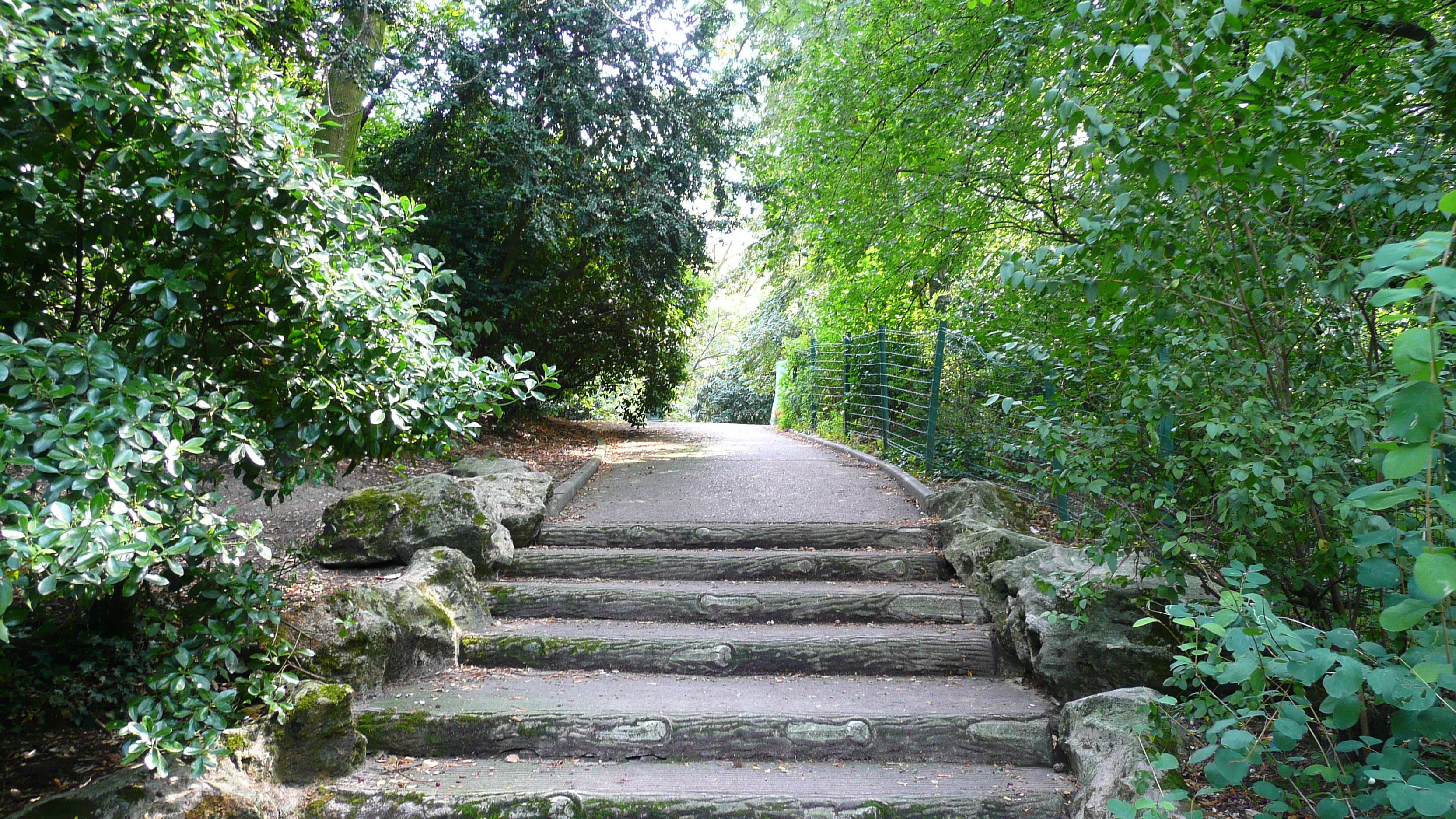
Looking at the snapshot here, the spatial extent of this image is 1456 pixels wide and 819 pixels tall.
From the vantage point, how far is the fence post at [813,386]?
1472 cm

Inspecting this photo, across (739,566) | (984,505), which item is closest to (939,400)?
(984,505)

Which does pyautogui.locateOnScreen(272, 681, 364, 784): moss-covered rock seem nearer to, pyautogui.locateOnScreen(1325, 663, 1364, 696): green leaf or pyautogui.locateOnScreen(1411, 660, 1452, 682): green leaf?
pyautogui.locateOnScreen(1325, 663, 1364, 696): green leaf

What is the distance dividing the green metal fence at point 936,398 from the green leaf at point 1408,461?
2130mm

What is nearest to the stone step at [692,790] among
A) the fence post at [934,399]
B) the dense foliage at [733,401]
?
the fence post at [934,399]

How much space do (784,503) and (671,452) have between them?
12.8ft

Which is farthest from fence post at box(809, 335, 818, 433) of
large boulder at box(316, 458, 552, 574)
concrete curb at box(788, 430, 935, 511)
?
large boulder at box(316, 458, 552, 574)

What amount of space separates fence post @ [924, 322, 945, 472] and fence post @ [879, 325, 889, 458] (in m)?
1.65

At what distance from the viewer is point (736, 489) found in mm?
8094

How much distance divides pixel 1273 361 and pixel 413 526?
16.2ft

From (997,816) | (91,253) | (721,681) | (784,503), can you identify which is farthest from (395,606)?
(784,503)

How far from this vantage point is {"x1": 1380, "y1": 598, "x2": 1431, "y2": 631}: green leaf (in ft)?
4.55

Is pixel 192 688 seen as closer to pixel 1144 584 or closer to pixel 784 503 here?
pixel 1144 584

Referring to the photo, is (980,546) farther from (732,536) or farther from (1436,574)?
(1436,574)

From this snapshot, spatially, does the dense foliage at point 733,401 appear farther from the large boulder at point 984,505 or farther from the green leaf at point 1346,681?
the green leaf at point 1346,681
